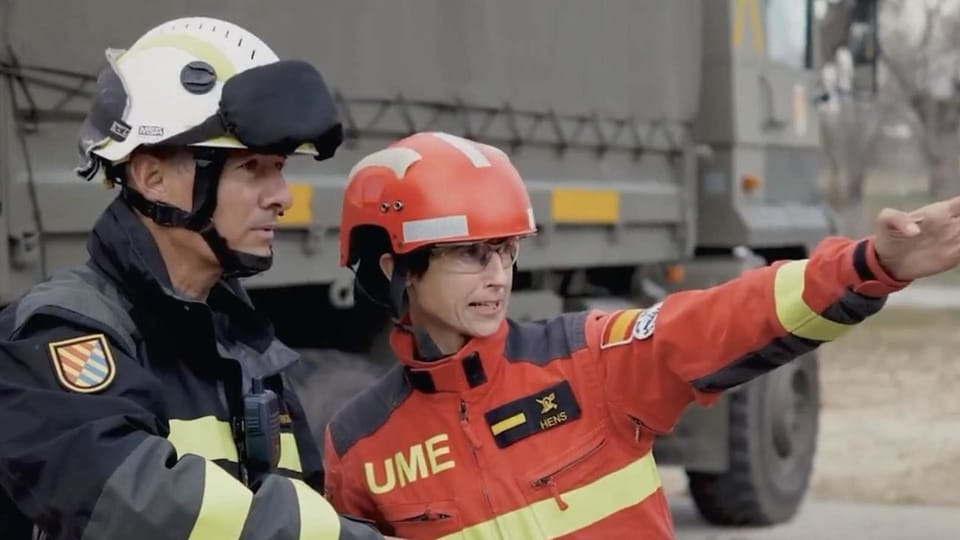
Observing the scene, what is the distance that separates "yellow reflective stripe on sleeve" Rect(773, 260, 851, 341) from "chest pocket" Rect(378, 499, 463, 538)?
2.29 ft

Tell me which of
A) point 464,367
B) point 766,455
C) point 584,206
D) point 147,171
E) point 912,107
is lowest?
point 912,107

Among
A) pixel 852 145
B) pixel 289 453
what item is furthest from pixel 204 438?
pixel 852 145

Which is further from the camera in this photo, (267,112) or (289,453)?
(289,453)

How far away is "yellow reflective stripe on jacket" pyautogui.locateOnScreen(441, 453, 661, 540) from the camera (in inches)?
124

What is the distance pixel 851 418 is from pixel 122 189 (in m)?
12.7

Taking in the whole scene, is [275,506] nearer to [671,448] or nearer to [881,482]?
[671,448]

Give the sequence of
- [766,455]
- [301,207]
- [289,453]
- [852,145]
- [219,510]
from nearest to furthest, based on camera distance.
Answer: [219,510] → [289,453] → [301,207] → [766,455] → [852,145]

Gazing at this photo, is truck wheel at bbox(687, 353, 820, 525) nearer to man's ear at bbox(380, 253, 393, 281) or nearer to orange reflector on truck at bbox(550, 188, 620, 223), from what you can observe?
orange reflector on truck at bbox(550, 188, 620, 223)

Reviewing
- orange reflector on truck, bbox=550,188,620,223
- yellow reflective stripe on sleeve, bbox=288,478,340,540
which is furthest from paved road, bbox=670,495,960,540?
yellow reflective stripe on sleeve, bbox=288,478,340,540

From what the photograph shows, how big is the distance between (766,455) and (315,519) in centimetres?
706

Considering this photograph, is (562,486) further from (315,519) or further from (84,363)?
(84,363)

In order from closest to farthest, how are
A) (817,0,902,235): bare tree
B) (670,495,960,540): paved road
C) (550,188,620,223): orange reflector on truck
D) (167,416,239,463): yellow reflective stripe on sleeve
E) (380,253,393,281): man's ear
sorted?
1. (167,416,239,463): yellow reflective stripe on sleeve
2. (380,253,393,281): man's ear
3. (550,188,620,223): orange reflector on truck
4. (670,495,960,540): paved road
5. (817,0,902,235): bare tree

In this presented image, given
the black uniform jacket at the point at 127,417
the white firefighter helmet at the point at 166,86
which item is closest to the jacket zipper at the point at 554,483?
the black uniform jacket at the point at 127,417

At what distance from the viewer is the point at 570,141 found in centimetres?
745
